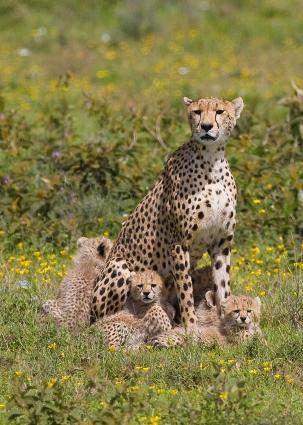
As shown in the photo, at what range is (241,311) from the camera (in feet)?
25.6

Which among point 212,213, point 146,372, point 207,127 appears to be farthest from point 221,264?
point 146,372

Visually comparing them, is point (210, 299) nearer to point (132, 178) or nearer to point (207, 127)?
point (207, 127)

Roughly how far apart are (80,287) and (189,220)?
92 cm

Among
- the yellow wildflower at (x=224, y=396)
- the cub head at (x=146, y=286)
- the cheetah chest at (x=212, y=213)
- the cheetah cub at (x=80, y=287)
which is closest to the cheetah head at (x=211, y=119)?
the cheetah chest at (x=212, y=213)

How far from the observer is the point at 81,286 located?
27.8 feet

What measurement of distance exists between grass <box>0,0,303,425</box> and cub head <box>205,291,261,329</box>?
0.17 metres

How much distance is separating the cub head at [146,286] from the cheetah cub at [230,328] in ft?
0.92

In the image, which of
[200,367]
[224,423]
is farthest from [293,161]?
[224,423]

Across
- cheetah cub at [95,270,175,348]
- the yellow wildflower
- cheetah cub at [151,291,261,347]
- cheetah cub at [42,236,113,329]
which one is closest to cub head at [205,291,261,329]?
cheetah cub at [151,291,261,347]

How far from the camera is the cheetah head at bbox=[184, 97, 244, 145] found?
7957 millimetres

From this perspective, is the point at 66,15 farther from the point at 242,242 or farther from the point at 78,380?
the point at 78,380

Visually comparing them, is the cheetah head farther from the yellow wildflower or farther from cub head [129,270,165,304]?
the yellow wildflower

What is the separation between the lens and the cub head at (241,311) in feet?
25.5

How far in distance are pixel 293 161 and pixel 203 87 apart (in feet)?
16.3
